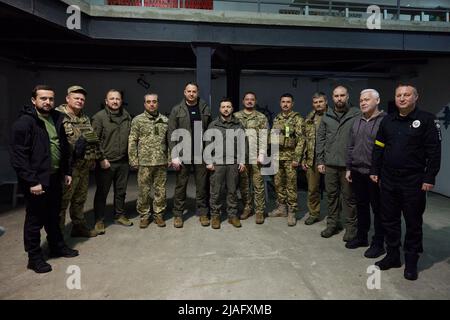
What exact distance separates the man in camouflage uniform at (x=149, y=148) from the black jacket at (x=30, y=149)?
47.9 inches

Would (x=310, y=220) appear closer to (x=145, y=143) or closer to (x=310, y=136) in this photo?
(x=310, y=136)

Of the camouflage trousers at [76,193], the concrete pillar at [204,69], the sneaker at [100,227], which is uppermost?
the concrete pillar at [204,69]

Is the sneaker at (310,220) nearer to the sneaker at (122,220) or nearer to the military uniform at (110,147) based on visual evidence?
the sneaker at (122,220)

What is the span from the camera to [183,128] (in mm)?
4238

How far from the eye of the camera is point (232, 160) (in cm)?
430

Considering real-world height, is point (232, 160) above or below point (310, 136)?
below

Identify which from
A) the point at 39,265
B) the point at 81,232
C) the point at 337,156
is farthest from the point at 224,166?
the point at 39,265

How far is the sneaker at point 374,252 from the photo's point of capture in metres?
3.43

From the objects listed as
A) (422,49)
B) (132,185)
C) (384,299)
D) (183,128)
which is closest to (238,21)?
(183,128)

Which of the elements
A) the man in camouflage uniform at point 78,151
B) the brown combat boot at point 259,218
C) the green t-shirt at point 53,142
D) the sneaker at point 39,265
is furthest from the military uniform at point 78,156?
the brown combat boot at point 259,218

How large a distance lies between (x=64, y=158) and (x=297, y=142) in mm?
2988

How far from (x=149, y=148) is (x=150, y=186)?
21.5 inches
